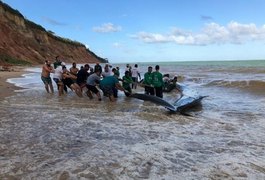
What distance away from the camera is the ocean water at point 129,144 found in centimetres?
464

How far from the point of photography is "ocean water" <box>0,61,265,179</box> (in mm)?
4637

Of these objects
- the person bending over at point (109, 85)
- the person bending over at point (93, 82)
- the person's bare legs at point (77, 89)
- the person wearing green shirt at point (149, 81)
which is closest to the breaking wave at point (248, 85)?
the person wearing green shirt at point (149, 81)

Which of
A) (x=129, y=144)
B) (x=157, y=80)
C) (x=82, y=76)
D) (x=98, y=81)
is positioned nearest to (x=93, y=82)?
(x=98, y=81)

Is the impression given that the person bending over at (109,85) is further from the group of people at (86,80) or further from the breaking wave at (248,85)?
the breaking wave at (248,85)

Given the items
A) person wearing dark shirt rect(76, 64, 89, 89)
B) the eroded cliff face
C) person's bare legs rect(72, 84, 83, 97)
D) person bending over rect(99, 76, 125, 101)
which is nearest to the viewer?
person bending over rect(99, 76, 125, 101)

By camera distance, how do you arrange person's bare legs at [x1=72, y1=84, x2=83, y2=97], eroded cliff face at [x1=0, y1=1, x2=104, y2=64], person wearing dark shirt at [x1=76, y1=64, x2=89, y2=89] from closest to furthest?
person's bare legs at [x1=72, y1=84, x2=83, y2=97], person wearing dark shirt at [x1=76, y1=64, x2=89, y2=89], eroded cliff face at [x1=0, y1=1, x2=104, y2=64]

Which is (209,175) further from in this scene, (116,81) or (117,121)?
(116,81)

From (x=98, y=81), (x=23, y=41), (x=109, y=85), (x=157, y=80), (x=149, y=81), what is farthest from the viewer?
(x=23, y=41)

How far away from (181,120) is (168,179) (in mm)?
4156

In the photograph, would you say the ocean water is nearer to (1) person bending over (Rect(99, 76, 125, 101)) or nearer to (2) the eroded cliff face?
(1) person bending over (Rect(99, 76, 125, 101))

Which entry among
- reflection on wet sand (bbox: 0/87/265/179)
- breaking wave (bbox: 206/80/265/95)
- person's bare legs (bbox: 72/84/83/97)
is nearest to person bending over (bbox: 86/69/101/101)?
person's bare legs (bbox: 72/84/83/97)

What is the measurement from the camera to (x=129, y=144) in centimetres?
602

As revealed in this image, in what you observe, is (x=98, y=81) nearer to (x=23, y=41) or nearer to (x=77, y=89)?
(x=77, y=89)

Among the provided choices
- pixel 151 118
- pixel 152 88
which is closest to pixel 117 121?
pixel 151 118
